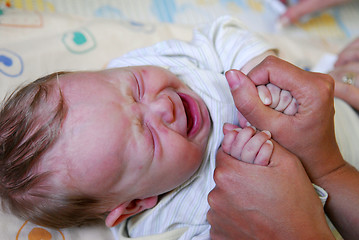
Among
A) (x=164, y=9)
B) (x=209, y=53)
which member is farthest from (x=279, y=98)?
(x=164, y=9)

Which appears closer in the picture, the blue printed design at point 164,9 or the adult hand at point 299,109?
the adult hand at point 299,109

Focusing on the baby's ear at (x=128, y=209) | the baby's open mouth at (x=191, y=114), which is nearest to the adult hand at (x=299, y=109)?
the baby's open mouth at (x=191, y=114)

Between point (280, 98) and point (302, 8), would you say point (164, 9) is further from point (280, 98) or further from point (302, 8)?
point (280, 98)

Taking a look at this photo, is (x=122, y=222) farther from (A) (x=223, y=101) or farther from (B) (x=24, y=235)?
(A) (x=223, y=101)

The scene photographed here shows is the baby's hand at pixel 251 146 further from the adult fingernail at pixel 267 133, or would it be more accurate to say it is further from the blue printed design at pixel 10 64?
the blue printed design at pixel 10 64

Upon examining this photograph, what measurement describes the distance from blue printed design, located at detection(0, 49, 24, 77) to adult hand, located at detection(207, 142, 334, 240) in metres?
0.74

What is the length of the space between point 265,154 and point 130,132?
32cm

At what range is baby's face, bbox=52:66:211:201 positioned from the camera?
759mm

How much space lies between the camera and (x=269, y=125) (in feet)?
2.57

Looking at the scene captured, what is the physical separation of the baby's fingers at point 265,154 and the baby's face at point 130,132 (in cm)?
17

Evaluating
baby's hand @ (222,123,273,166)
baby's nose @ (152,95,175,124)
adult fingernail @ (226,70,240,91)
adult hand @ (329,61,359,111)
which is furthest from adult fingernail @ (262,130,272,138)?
adult hand @ (329,61,359,111)

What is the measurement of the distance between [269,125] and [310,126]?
0.32ft

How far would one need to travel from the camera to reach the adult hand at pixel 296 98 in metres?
0.76

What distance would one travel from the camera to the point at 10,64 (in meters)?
1.09
